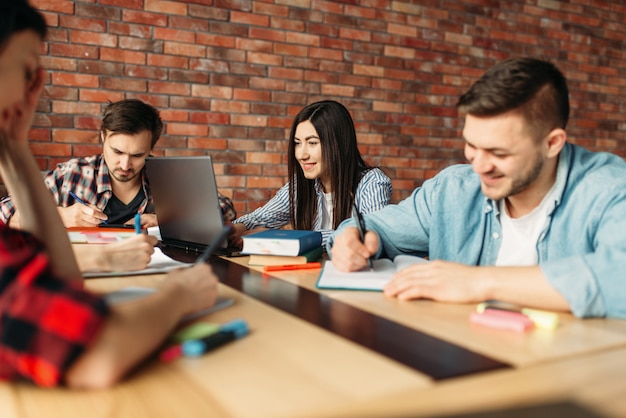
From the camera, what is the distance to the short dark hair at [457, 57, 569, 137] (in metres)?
1.19

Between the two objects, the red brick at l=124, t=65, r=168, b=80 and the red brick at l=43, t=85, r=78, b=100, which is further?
the red brick at l=124, t=65, r=168, b=80

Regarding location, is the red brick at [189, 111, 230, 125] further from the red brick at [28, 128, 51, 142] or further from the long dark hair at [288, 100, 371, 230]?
the long dark hair at [288, 100, 371, 230]

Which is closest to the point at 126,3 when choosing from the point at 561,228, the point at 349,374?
the point at 561,228

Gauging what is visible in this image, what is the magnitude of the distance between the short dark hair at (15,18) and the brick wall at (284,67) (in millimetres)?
2313

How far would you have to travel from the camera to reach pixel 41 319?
1.87ft

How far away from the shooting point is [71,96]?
2.87m

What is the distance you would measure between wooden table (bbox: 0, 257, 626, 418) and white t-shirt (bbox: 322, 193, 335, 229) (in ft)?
4.81

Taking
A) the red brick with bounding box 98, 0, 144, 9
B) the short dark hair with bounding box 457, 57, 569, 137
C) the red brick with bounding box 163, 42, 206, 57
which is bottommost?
the short dark hair with bounding box 457, 57, 569, 137

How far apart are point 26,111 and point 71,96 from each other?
2109mm

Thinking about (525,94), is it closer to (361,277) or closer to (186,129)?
A: (361,277)

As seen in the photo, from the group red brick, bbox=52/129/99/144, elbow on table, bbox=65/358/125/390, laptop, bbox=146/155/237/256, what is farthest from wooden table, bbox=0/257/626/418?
red brick, bbox=52/129/99/144

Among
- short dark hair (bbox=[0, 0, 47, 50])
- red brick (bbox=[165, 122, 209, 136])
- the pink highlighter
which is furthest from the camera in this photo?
red brick (bbox=[165, 122, 209, 136])

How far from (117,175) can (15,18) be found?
1753 millimetres

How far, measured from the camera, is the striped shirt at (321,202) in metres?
2.23
